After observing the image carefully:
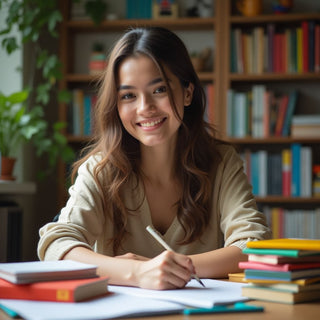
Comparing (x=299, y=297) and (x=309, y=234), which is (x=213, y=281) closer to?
(x=299, y=297)

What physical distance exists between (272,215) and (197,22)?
1.34m

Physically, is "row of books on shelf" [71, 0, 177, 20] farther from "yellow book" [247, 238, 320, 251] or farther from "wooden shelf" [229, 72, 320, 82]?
"yellow book" [247, 238, 320, 251]

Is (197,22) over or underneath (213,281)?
over

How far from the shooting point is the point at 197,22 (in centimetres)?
367

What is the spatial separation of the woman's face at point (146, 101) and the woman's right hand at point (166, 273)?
604 mm

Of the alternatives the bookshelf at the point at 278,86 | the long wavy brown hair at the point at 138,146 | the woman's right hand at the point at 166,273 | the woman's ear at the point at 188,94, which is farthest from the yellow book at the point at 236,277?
the bookshelf at the point at 278,86

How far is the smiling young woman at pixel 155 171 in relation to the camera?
5.40 feet

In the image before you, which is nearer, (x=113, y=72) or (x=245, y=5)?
(x=113, y=72)

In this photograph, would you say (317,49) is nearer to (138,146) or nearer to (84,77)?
(84,77)

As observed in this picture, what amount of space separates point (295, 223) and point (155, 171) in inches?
77.2

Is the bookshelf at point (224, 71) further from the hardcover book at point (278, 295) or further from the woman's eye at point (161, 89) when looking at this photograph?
the hardcover book at point (278, 295)

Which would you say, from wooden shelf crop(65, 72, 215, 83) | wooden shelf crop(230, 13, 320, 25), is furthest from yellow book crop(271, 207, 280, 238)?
wooden shelf crop(230, 13, 320, 25)

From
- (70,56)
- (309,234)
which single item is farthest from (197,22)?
(309,234)

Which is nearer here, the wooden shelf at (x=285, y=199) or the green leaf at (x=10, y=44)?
the green leaf at (x=10, y=44)
